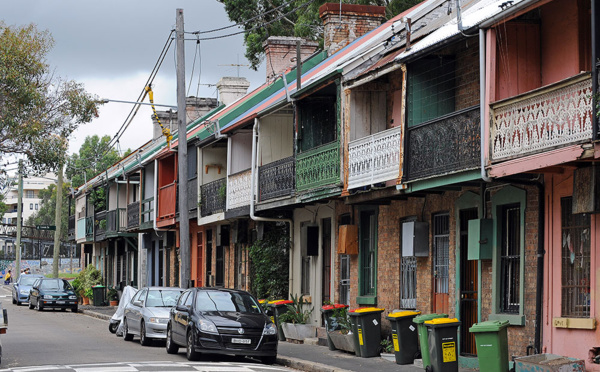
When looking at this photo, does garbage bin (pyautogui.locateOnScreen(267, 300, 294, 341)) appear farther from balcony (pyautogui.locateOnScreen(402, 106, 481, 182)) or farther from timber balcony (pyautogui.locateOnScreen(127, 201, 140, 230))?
timber balcony (pyautogui.locateOnScreen(127, 201, 140, 230))

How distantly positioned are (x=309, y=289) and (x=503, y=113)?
11.5 m

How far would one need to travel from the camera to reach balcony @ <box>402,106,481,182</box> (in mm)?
15047

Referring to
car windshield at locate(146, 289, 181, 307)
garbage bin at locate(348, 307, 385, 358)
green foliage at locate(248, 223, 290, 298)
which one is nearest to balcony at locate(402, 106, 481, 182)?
garbage bin at locate(348, 307, 385, 358)

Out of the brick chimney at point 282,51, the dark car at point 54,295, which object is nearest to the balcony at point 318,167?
the brick chimney at point 282,51

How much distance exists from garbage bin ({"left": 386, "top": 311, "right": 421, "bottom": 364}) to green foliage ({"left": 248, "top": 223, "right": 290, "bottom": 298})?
907cm

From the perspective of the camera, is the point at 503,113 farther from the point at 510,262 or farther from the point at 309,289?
the point at 309,289

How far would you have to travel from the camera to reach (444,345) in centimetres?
1531

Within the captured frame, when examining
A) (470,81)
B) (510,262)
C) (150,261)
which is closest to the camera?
(510,262)

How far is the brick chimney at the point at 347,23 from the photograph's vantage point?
27312mm

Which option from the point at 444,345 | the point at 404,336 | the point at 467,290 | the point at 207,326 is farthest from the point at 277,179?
the point at 444,345

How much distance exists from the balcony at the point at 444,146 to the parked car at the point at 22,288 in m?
32.7

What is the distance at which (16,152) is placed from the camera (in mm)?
21984

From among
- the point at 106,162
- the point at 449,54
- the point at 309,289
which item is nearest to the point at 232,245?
the point at 309,289

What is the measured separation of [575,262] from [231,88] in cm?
2773
